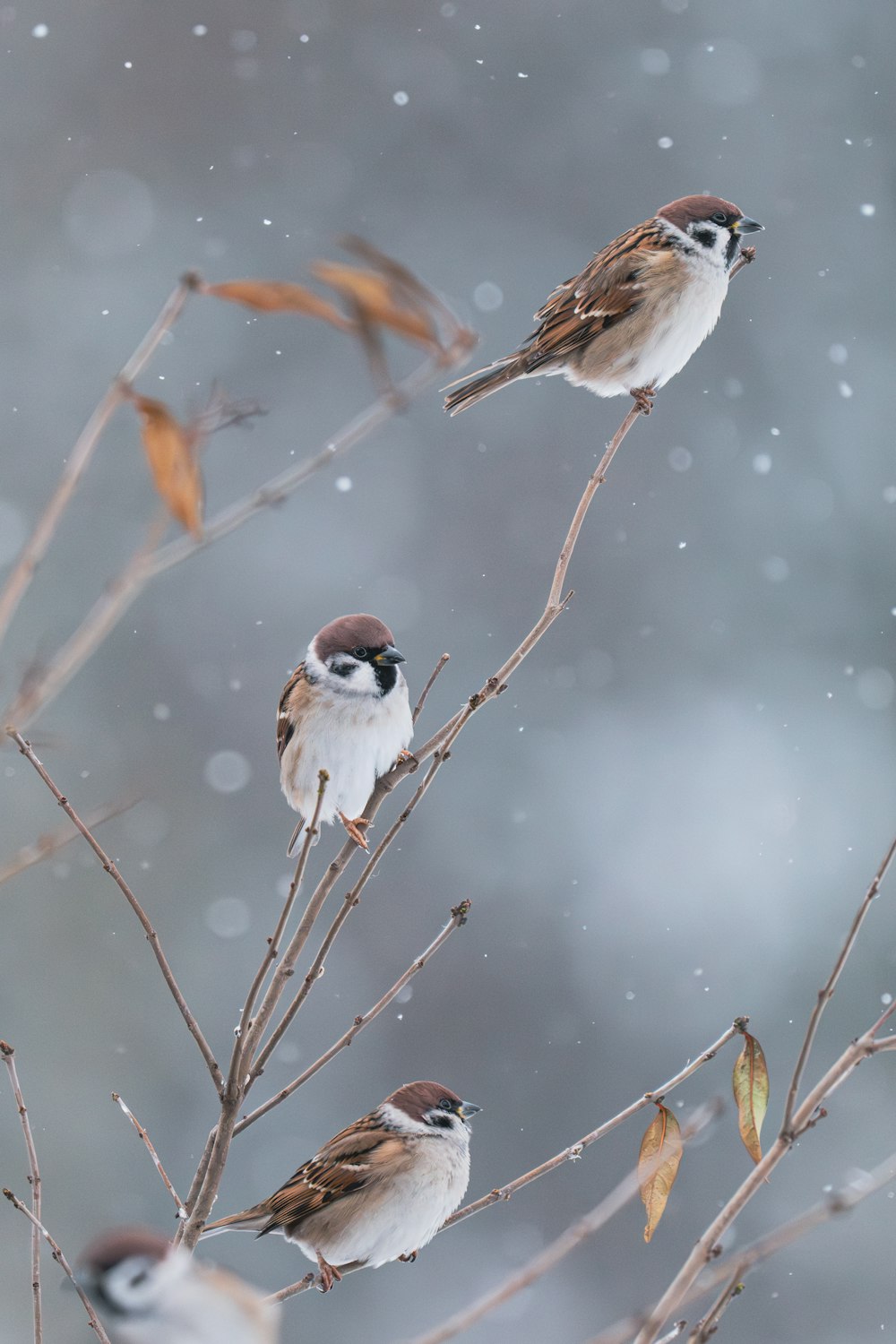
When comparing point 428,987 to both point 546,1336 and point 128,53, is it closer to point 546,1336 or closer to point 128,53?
point 546,1336

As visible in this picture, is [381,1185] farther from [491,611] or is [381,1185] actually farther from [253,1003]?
[491,611]

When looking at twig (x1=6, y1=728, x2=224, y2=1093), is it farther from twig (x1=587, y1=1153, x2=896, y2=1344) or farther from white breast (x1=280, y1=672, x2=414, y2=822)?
white breast (x1=280, y1=672, x2=414, y2=822)

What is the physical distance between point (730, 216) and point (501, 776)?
14.1 ft

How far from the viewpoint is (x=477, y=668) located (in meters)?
5.80

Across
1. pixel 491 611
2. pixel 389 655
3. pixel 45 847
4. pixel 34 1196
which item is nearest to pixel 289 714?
pixel 389 655

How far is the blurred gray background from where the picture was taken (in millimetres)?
5516

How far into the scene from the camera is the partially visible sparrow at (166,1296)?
65 centimetres

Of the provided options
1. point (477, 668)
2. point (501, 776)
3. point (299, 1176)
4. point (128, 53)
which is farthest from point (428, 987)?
point (128, 53)

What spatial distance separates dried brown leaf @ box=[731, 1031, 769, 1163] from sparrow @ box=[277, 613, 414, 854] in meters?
0.78

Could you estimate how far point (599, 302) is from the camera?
6.57 ft

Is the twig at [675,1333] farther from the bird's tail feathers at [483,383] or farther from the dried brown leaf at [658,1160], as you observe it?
the bird's tail feathers at [483,383]

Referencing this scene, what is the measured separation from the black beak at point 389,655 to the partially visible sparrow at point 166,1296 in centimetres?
94

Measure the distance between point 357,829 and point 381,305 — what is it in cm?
100

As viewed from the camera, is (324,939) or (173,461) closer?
(173,461)
